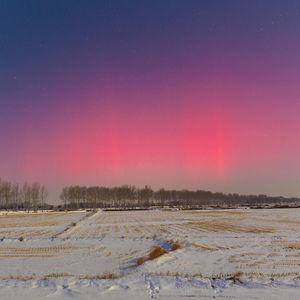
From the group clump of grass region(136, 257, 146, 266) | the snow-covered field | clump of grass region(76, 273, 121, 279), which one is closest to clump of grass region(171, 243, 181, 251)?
the snow-covered field

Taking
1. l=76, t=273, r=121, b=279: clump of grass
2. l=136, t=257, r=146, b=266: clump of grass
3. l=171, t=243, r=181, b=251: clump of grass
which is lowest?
l=171, t=243, r=181, b=251: clump of grass

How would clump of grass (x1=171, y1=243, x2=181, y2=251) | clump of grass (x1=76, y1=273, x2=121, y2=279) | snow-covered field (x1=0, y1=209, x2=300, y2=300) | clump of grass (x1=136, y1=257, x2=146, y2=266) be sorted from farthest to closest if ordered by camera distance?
clump of grass (x1=171, y1=243, x2=181, y2=251) → clump of grass (x1=136, y1=257, x2=146, y2=266) → clump of grass (x1=76, y1=273, x2=121, y2=279) → snow-covered field (x1=0, y1=209, x2=300, y2=300)

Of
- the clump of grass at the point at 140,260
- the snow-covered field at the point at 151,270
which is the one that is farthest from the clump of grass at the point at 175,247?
the clump of grass at the point at 140,260

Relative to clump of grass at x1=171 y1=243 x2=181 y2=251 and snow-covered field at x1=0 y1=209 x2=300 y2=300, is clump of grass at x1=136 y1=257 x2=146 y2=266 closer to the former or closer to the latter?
snow-covered field at x1=0 y1=209 x2=300 y2=300

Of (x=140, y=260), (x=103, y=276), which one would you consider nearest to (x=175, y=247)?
(x=140, y=260)

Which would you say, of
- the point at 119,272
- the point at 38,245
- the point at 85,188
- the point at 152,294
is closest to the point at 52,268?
the point at 119,272

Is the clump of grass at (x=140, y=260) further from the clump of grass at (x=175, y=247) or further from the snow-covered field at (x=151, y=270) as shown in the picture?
the clump of grass at (x=175, y=247)

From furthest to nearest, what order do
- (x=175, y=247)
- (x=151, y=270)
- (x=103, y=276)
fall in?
1. (x=175, y=247)
2. (x=151, y=270)
3. (x=103, y=276)

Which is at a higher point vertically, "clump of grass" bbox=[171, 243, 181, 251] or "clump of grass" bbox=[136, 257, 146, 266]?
"clump of grass" bbox=[136, 257, 146, 266]

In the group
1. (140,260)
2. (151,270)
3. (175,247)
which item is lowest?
(175,247)

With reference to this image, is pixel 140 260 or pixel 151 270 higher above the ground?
pixel 151 270

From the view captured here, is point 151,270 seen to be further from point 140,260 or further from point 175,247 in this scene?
point 175,247

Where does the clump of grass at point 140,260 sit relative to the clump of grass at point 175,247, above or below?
above

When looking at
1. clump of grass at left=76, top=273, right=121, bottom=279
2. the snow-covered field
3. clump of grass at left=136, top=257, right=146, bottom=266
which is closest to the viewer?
the snow-covered field
